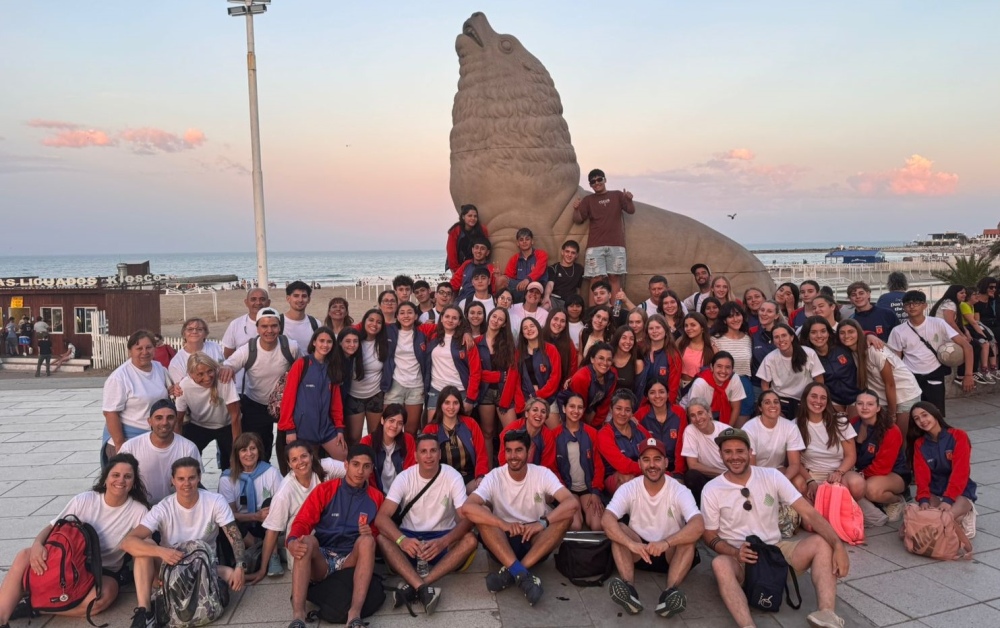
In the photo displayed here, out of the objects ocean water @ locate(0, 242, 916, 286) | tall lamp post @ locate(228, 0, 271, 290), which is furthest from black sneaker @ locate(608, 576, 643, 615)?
ocean water @ locate(0, 242, 916, 286)

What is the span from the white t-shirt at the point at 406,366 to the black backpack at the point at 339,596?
5.40 ft

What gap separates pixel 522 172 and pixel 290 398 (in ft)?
12.0

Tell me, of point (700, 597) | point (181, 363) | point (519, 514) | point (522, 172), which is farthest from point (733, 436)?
point (522, 172)

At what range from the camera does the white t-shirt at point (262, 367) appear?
4.78 meters

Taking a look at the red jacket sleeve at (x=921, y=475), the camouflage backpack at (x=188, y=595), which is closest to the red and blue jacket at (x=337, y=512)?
the camouflage backpack at (x=188, y=595)

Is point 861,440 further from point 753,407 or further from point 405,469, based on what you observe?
point 405,469

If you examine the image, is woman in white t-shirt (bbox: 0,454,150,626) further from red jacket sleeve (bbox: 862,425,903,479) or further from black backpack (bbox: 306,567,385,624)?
red jacket sleeve (bbox: 862,425,903,479)

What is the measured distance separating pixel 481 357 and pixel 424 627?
6.71ft

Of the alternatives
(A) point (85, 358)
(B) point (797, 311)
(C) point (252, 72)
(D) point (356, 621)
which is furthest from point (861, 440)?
(A) point (85, 358)

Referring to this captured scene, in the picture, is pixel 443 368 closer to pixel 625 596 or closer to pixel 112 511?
pixel 625 596

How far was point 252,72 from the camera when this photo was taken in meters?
10.2

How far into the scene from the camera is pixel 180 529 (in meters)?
3.74

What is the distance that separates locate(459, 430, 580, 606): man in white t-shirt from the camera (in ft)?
12.3

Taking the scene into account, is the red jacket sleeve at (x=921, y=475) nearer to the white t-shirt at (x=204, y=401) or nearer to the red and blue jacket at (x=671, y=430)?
the red and blue jacket at (x=671, y=430)
